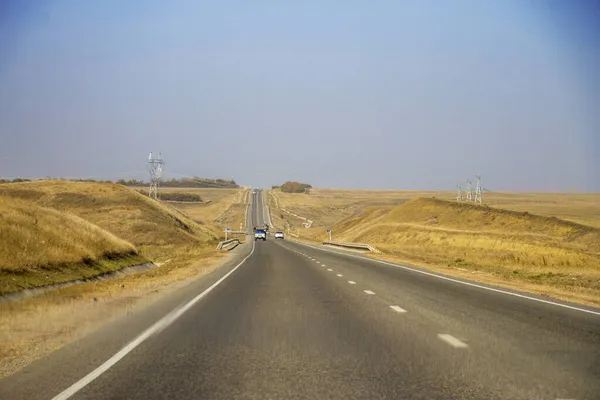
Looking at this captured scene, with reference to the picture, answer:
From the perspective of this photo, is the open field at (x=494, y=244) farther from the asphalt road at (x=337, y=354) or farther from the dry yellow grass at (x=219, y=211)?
the dry yellow grass at (x=219, y=211)

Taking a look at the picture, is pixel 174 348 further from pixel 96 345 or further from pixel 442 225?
pixel 442 225

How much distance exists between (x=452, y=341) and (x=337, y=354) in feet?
6.76

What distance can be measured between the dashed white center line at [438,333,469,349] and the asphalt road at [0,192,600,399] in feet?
0.05

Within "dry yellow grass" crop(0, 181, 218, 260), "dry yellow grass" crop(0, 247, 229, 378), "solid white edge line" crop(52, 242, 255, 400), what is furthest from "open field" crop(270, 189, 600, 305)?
"dry yellow grass" crop(0, 181, 218, 260)

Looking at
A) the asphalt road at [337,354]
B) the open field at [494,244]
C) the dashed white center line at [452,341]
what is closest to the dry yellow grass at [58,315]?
the asphalt road at [337,354]

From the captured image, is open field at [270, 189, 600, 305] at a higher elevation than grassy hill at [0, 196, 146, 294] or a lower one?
lower

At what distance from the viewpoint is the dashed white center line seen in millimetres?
9402

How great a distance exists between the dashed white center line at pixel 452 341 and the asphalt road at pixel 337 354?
0.02 metres

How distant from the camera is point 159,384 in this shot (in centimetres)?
697

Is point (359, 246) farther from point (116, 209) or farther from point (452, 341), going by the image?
point (452, 341)

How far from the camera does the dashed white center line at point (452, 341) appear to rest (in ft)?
30.8

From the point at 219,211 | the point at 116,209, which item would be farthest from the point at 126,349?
the point at 219,211

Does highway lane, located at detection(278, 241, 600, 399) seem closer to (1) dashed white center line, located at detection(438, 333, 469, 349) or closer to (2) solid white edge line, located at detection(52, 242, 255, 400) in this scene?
(1) dashed white center line, located at detection(438, 333, 469, 349)

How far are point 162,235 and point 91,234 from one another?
4266 centimetres
